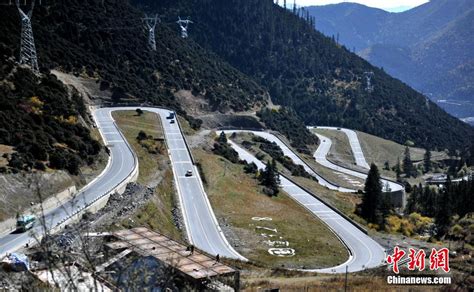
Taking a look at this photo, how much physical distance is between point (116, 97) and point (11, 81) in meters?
37.7

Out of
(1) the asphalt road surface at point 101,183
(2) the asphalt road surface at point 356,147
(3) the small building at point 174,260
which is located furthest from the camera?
(2) the asphalt road surface at point 356,147

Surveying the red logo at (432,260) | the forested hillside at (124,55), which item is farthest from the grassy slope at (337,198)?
the forested hillside at (124,55)

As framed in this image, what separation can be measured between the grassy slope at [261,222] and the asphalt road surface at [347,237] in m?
1.04

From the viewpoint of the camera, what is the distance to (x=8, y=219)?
34.8m

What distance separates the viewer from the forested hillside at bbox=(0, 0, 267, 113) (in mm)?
95500

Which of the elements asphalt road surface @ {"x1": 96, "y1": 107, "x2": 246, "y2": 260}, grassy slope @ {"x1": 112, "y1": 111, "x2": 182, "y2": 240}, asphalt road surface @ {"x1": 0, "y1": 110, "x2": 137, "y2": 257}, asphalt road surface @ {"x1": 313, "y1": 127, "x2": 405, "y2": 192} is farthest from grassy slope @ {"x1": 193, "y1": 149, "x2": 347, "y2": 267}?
asphalt road surface @ {"x1": 313, "y1": 127, "x2": 405, "y2": 192}

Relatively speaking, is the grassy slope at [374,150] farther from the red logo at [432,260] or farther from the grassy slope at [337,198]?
the red logo at [432,260]

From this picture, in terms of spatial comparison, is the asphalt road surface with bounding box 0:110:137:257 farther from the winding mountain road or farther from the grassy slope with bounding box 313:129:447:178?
the grassy slope with bounding box 313:129:447:178

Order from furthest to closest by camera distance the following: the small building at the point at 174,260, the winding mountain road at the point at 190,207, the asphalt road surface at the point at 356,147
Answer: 1. the asphalt road surface at the point at 356,147
2. the winding mountain road at the point at 190,207
3. the small building at the point at 174,260

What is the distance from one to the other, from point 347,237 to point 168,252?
29.1m

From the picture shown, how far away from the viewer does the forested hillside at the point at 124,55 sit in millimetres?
95500

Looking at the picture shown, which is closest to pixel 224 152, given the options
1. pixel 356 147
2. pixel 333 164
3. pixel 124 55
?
pixel 124 55

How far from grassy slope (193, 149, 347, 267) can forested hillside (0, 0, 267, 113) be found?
31.7m

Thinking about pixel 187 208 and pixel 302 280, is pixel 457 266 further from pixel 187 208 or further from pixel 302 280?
pixel 187 208
